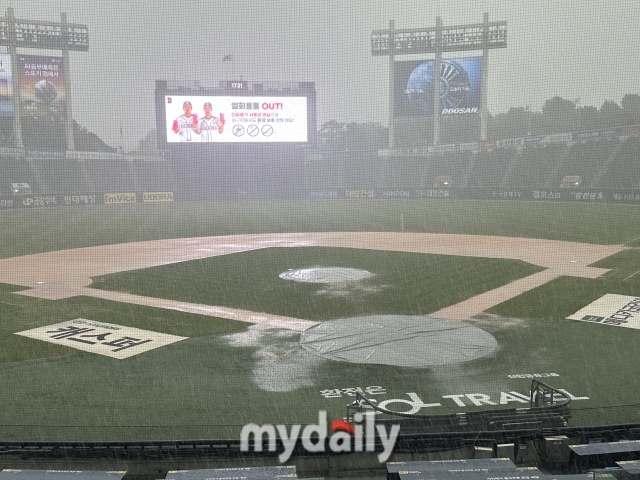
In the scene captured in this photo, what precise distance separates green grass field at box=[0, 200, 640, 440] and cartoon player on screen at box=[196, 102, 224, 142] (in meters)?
31.6

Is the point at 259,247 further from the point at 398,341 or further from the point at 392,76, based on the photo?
the point at 392,76

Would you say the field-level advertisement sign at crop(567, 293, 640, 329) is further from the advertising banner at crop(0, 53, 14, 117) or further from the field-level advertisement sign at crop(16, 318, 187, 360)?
the advertising banner at crop(0, 53, 14, 117)

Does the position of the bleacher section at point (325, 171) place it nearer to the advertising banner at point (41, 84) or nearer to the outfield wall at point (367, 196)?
the outfield wall at point (367, 196)

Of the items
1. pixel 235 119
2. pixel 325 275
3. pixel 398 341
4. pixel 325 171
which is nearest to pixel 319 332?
pixel 398 341

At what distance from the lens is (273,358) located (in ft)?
32.3

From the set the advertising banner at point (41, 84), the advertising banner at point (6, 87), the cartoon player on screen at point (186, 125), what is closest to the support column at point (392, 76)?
the cartoon player on screen at point (186, 125)

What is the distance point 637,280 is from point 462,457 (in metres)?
12.3

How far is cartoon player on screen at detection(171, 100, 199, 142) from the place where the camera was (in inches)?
1946

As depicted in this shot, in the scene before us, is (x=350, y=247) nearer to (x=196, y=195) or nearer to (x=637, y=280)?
(x=637, y=280)

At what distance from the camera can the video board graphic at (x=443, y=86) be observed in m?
58.9

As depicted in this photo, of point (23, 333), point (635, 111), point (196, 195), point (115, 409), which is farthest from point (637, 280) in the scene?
point (635, 111)

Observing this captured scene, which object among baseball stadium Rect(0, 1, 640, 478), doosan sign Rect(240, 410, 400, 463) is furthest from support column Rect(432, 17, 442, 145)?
doosan sign Rect(240, 410, 400, 463)

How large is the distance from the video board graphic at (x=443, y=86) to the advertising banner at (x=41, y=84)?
32.6 meters

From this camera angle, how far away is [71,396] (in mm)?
8273
